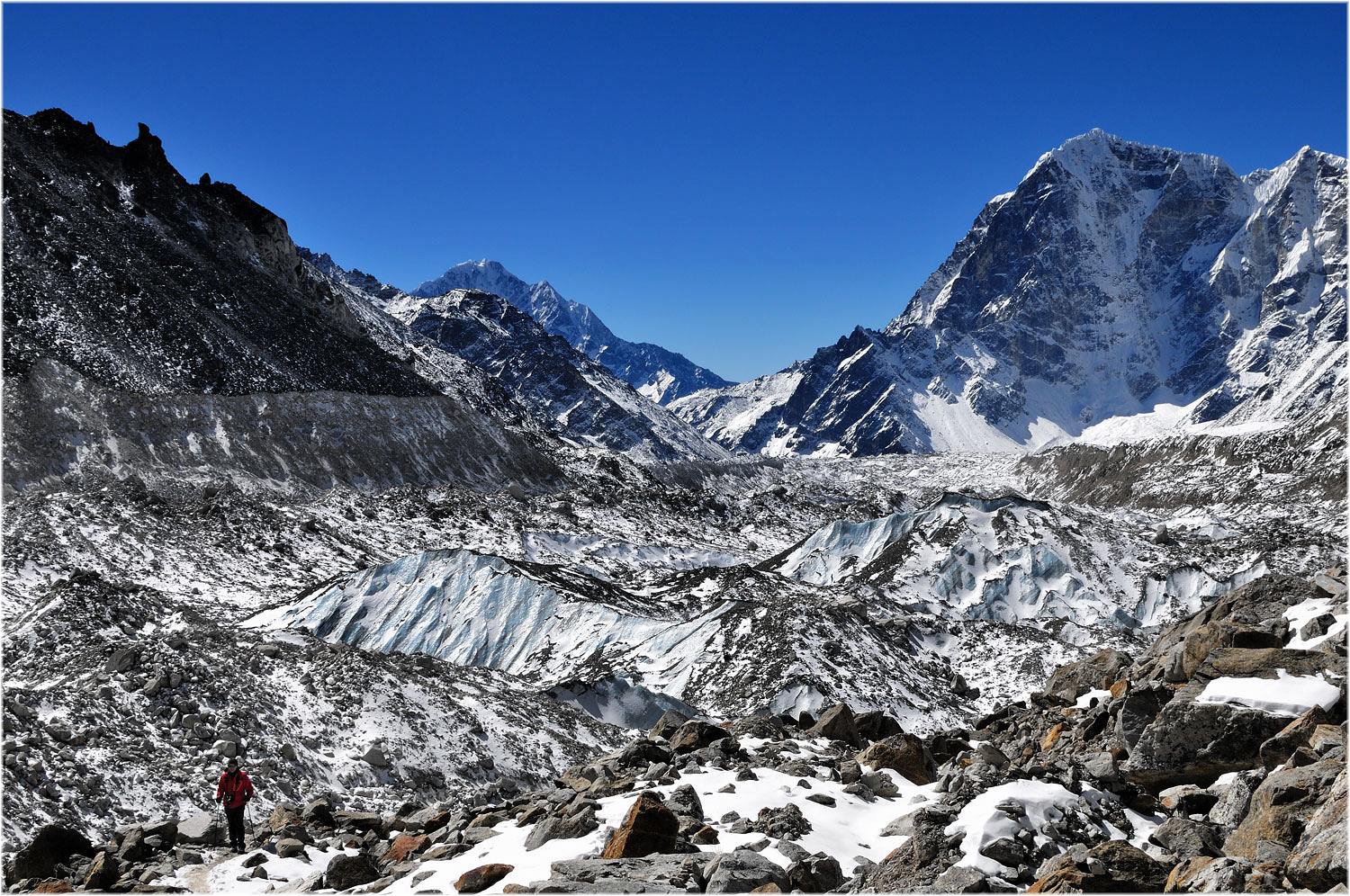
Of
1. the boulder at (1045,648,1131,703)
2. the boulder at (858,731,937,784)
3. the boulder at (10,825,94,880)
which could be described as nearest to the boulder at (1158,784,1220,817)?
the boulder at (858,731,937,784)

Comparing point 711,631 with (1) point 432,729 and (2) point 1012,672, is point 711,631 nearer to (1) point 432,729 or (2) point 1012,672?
(2) point 1012,672

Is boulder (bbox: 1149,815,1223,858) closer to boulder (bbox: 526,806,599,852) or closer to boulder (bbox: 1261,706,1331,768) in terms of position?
boulder (bbox: 1261,706,1331,768)

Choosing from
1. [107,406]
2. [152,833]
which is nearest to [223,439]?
[107,406]

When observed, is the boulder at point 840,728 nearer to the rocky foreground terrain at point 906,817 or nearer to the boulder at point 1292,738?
the rocky foreground terrain at point 906,817

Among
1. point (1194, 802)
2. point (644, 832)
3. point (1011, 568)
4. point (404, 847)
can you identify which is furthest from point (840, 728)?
point (1011, 568)

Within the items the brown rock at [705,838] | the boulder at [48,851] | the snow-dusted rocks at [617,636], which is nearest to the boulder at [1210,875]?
the brown rock at [705,838]
